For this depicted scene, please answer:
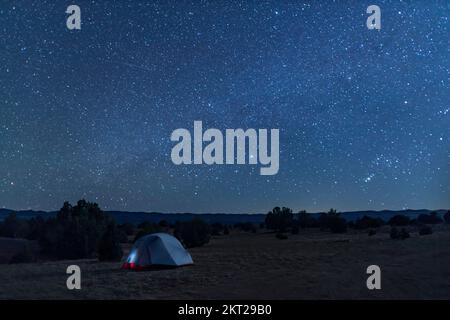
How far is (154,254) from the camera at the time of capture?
15.6 metres

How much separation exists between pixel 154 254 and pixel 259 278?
13.2ft

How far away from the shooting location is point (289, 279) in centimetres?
1288

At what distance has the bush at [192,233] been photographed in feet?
83.1

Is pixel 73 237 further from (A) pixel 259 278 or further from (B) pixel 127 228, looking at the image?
(B) pixel 127 228

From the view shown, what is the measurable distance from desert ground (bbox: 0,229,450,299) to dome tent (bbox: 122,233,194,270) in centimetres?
44

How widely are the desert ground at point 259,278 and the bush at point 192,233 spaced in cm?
662

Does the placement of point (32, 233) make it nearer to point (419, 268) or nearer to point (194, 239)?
point (194, 239)

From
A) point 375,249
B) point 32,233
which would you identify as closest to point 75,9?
point 375,249

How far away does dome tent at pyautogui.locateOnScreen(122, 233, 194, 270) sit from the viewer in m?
15.6

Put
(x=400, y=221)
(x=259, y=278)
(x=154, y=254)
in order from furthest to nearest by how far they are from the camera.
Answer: (x=400, y=221), (x=154, y=254), (x=259, y=278)

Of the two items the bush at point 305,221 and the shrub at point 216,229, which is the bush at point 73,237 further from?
the bush at point 305,221

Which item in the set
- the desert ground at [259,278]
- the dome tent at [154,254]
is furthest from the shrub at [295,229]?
the dome tent at [154,254]

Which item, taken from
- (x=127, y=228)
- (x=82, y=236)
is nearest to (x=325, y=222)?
(x=127, y=228)

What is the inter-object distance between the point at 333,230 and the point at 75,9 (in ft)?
90.1
